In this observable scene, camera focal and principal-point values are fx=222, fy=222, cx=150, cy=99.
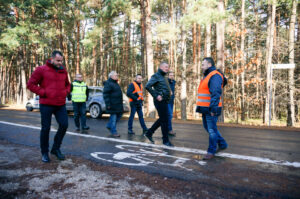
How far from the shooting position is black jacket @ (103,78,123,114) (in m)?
6.68

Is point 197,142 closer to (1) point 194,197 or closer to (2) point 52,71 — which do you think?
(1) point 194,197

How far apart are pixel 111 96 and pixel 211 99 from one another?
348 centimetres

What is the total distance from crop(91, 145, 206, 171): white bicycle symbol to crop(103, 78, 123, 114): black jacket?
198 centimetres

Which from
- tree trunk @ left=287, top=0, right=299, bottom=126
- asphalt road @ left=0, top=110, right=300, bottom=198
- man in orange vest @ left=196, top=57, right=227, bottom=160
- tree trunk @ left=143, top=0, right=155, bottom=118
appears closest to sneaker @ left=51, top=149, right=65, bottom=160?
asphalt road @ left=0, top=110, right=300, bottom=198

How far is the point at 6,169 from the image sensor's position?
3699mm

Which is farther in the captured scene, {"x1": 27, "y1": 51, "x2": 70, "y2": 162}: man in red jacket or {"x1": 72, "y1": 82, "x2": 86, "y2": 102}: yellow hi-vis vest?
{"x1": 72, "y1": 82, "x2": 86, "y2": 102}: yellow hi-vis vest

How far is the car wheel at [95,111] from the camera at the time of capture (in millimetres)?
12431

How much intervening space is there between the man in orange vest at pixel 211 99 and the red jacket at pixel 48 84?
107 inches

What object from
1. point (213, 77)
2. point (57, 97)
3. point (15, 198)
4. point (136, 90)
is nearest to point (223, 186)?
point (213, 77)

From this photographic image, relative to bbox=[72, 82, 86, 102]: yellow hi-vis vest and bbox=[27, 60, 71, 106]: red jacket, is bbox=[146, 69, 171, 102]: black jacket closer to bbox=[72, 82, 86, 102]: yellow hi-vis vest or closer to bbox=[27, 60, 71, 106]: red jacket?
bbox=[27, 60, 71, 106]: red jacket

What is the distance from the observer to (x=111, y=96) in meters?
6.73

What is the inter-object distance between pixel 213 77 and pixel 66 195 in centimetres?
311

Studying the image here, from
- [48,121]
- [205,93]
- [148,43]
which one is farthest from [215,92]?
[148,43]

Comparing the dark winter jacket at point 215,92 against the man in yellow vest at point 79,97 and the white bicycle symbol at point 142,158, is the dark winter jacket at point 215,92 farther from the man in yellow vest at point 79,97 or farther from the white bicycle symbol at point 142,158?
the man in yellow vest at point 79,97
